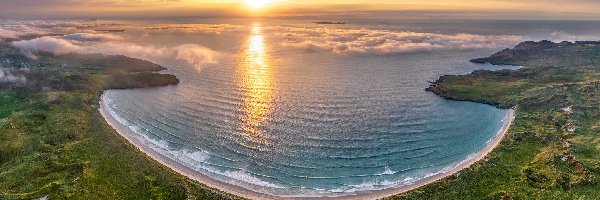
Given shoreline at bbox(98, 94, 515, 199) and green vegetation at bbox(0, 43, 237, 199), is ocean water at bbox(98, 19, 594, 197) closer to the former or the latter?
shoreline at bbox(98, 94, 515, 199)

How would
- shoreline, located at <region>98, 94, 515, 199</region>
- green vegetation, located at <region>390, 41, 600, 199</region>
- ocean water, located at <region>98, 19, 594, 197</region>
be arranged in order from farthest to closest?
ocean water, located at <region>98, 19, 594, 197</region>
shoreline, located at <region>98, 94, 515, 199</region>
green vegetation, located at <region>390, 41, 600, 199</region>

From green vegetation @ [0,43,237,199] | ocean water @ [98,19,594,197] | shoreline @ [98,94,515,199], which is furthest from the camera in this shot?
ocean water @ [98,19,594,197]

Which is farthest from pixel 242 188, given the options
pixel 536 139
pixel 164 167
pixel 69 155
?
pixel 536 139

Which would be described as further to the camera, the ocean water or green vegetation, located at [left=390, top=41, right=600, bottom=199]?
the ocean water

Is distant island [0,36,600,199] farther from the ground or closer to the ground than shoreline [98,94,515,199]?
farther from the ground

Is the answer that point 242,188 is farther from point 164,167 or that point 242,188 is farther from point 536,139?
point 536,139

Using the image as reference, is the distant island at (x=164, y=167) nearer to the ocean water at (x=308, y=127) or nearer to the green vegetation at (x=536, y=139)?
the green vegetation at (x=536, y=139)

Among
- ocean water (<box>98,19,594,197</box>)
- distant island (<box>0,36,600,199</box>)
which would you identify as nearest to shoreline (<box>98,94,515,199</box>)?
ocean water (<box>98,19,594,197</box>)
